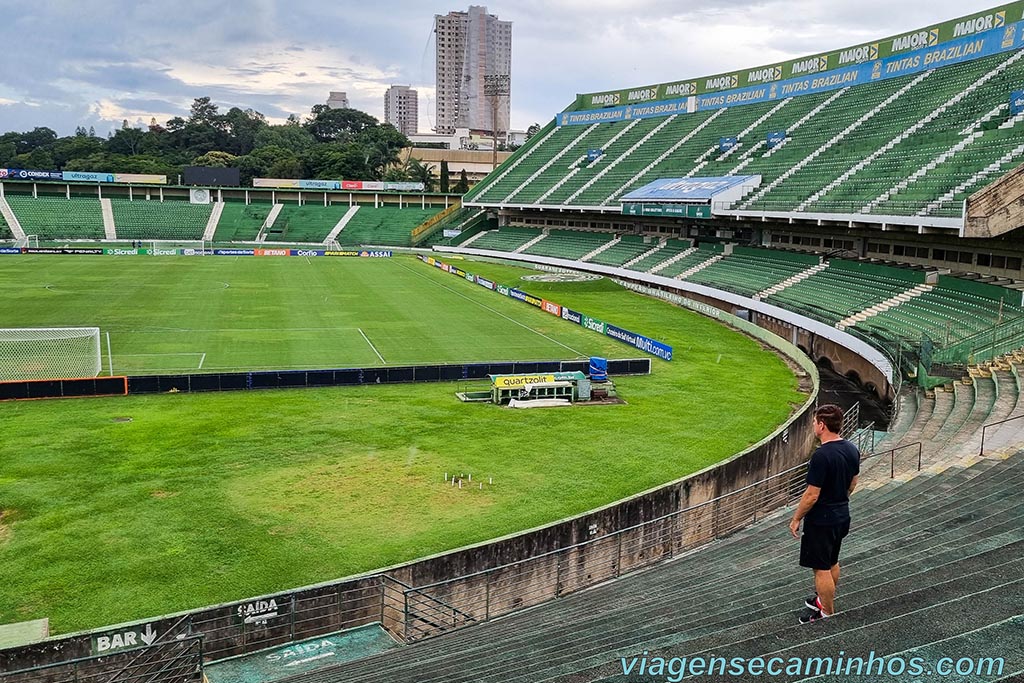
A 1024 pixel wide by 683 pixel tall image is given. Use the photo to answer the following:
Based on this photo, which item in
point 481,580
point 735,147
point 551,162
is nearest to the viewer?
point 481,580

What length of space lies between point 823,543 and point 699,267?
53.6 meters

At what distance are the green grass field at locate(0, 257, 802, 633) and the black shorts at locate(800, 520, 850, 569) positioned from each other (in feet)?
33.3

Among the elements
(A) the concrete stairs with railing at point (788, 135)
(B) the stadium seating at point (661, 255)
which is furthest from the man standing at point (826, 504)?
(A) the concrete stairs with railing at point (788, 135)

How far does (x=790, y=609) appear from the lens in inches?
337

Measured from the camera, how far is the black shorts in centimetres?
735

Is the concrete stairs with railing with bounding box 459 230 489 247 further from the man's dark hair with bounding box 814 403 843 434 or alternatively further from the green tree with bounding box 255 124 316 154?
the green tree with bounding box 255 124 316 154

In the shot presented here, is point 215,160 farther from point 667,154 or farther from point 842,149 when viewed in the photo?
point 842,149

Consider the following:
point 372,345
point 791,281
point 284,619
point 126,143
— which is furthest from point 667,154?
point 126,143

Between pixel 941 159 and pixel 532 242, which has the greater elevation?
pixel 941 159

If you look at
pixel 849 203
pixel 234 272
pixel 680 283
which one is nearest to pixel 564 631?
pixel 849 203

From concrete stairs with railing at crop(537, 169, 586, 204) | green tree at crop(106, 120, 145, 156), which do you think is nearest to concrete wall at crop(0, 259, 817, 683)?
concrete stairs with railing at crop(537, 169, 586, 204)

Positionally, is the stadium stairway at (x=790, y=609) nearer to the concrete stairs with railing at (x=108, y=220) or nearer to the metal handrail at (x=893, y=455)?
the metal handrail at (x=893, y=455)

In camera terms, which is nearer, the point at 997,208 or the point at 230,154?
the point at 997,208

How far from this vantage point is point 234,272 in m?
67.9
